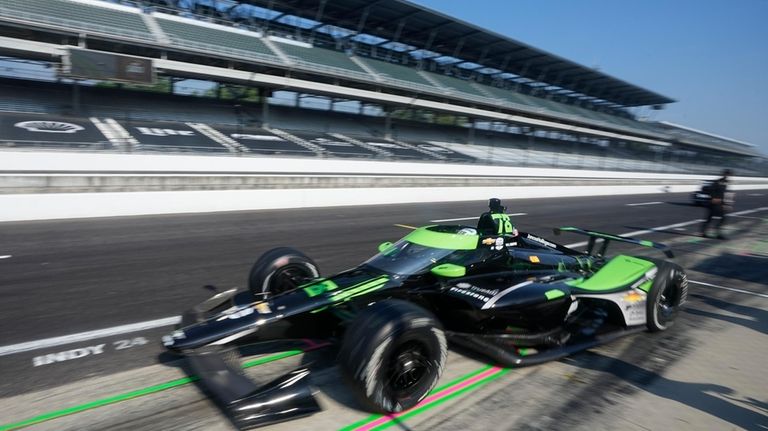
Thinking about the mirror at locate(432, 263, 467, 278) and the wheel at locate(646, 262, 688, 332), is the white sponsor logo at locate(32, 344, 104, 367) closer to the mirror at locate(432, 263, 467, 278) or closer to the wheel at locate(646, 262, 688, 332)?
the mirror at locate(432, 263, 467, 278)

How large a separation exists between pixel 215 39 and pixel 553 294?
1090 inches

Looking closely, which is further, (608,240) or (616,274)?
(608,240)

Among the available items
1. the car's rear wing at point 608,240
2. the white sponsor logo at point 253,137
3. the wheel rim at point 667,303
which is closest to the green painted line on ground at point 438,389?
the wheel rim at point 667,303

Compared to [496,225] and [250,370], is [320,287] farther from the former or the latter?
[496,225]

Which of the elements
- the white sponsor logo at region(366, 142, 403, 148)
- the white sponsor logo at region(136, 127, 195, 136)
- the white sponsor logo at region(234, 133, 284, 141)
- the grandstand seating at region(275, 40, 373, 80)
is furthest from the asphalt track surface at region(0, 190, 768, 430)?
the grandstand seating at region(275, 40, 373, 80)

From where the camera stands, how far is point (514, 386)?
368 cm

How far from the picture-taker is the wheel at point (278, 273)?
4672 millimetres

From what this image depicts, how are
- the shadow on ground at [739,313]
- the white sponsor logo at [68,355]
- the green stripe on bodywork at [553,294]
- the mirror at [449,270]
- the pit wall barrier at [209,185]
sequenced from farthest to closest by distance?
the pit wall barrier at [209,185]
the shadow on ground at [739,313]
the green stripe on bodywork at [553,294]
the mirror at [449,270]
the white sponsor logo at [68,355]

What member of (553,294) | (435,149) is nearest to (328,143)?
(435,149)

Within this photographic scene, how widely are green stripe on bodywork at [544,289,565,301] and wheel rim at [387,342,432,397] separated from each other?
4.68ft

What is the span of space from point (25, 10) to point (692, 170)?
52597 mm

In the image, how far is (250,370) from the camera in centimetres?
370

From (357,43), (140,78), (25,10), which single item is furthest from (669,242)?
(357,43)

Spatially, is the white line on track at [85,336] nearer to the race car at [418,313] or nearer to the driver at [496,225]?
the race car at [418,313]
